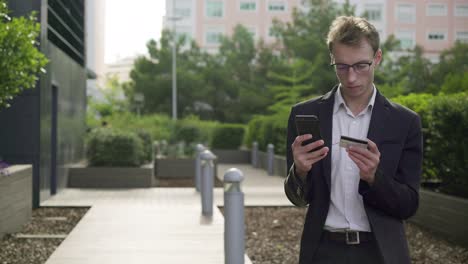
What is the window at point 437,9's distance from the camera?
72375 millimetres

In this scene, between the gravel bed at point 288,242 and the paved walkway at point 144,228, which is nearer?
the paved walkway at point 144,228

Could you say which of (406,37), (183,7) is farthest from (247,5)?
(406,37)

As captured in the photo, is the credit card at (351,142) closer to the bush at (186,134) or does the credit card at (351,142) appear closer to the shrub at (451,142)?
the shrub at (451,142)

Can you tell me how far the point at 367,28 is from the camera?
335cm

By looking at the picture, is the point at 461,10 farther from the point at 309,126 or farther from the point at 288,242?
the point at 309,126

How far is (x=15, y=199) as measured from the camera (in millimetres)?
11289

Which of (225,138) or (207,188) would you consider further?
(225,138)

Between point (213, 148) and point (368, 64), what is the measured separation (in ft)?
110

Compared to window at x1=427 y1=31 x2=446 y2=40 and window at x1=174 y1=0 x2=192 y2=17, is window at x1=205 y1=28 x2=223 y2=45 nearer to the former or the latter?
window at x1=174 y1=0 x2=192 y2=17

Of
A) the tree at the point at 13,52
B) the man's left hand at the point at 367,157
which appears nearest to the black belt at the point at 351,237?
the man's left hand at the point at 367,157

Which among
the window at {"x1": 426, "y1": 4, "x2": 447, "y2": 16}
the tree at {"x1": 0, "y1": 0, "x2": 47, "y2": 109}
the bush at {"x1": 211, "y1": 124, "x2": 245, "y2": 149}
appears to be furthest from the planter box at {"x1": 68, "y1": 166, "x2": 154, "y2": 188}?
the window at {"x1": 426, "y1": 4, "x2": 447, "y2": 16}

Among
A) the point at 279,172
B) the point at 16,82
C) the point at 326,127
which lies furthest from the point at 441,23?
the point at 326,127

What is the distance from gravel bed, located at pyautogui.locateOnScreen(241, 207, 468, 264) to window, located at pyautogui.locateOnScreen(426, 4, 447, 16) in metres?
62.2

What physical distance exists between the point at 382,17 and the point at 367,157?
232ft
